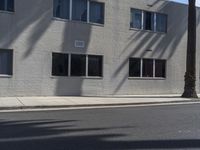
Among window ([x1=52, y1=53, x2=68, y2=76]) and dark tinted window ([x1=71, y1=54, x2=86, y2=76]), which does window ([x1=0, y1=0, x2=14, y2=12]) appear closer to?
window ([x1=52, y1=53, x2=68, y2=76])

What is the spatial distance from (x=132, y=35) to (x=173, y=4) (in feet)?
15.1

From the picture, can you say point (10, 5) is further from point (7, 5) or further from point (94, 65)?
point (94, 65)

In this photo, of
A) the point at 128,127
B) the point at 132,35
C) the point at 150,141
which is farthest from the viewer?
the point at 132,35

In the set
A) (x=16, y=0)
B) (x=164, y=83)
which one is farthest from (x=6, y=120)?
(x=164, y=83)

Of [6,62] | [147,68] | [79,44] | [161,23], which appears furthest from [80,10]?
[161,23]

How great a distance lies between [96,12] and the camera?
29.8 meters

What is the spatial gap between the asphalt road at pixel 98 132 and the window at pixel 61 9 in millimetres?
11486

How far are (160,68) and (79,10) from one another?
26.2ft

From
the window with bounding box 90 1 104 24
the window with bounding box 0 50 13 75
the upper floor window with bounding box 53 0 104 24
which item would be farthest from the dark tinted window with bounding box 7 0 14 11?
the window with bounding box 90 1 104 24

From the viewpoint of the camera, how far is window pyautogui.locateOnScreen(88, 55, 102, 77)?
96.7 feet

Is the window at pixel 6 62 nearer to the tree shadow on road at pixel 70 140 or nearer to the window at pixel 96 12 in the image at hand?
the window at pixel 96 12

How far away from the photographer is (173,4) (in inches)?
1353

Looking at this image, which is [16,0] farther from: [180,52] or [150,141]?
[150,141]

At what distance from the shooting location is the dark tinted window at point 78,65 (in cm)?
2862
